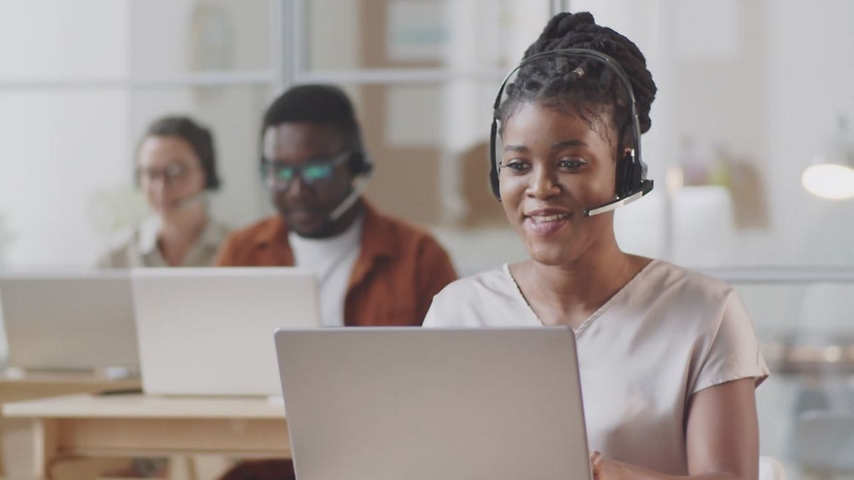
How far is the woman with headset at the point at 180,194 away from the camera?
13.4 feet

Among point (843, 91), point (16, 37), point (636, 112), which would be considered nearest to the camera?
point (636, 112)

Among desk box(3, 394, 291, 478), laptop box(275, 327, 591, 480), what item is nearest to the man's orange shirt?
desk box(3, 394, 291, 478)

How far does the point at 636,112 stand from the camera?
167 centimetres

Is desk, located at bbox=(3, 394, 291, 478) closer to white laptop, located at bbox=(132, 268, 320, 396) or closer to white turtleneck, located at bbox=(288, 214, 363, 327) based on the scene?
white laptop, located at bbox=(132, 268, 320, 396)

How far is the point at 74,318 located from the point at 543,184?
1.69 meters

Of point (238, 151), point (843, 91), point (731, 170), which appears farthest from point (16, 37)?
point (843, 91)

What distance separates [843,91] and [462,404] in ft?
A: 9.82

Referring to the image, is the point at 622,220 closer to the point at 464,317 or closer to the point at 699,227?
the point at 699,227

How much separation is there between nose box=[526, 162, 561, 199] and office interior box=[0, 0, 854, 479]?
6.69 ft

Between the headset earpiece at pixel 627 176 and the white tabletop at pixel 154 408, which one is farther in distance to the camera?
the white tabletop at pixel 154 408

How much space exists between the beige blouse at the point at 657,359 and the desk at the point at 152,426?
115 cm

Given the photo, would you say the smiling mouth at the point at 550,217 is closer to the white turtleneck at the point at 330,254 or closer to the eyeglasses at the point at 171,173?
the white turtleneck at the point at 330,254

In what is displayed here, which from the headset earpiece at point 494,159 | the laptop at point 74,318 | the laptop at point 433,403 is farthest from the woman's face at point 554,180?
the laptop at point 74,318

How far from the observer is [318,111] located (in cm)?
339
